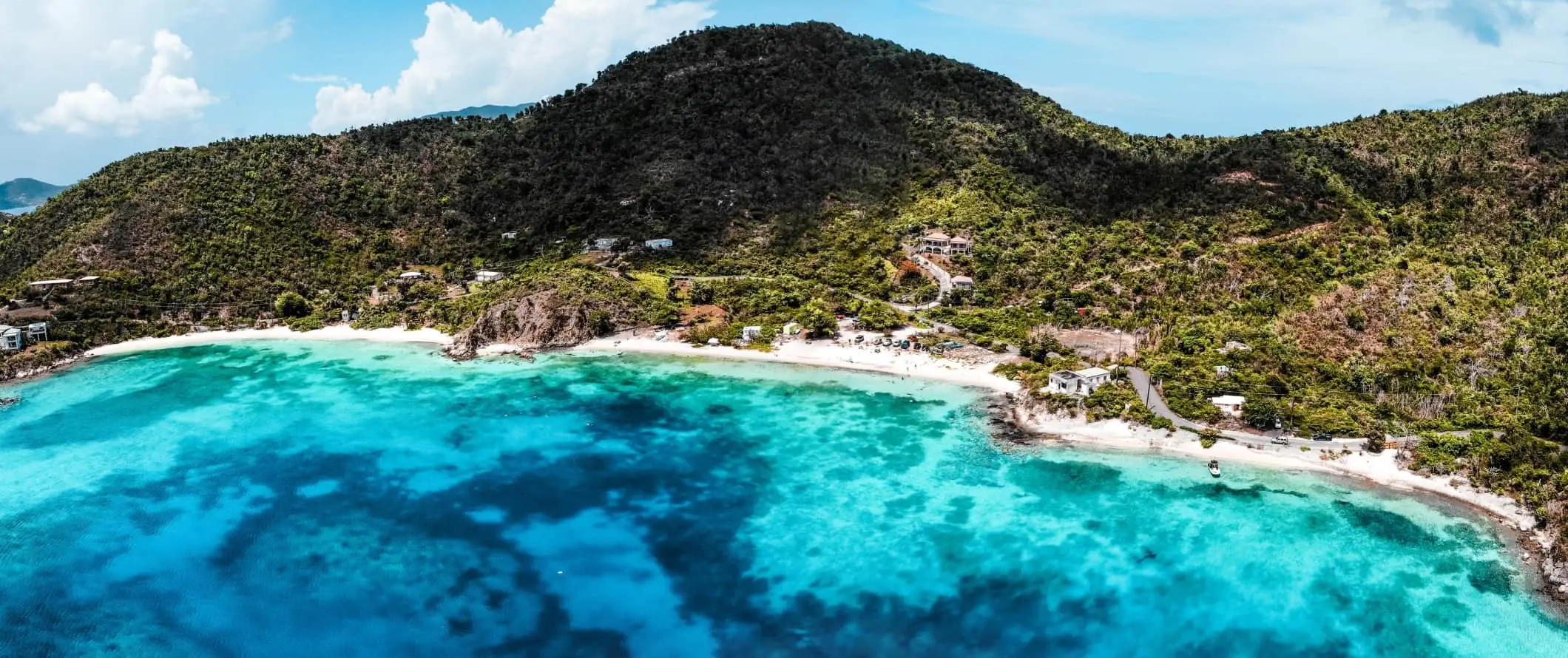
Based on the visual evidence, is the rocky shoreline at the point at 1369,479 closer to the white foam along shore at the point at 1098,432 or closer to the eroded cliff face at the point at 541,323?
the white foam along shore at the point at 1098,432

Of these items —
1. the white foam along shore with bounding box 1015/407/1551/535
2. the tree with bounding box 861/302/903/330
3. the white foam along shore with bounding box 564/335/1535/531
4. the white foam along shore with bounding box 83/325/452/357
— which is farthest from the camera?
the white foam along shore with bounding box 83/325/452/357

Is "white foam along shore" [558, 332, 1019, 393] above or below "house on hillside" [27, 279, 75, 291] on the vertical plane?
below

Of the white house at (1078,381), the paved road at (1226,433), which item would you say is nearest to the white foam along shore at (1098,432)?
the paved road at (1226,433)

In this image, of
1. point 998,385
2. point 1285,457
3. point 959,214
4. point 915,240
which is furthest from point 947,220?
point 1285,457

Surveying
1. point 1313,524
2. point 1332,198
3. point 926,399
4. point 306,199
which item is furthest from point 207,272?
point 1332,198

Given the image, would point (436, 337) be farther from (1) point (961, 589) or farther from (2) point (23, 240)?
(1) point (961, 589)

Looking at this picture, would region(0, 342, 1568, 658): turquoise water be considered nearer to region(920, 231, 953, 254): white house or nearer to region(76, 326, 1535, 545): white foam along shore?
region(76, 326, 1535, 545): white foam along shore

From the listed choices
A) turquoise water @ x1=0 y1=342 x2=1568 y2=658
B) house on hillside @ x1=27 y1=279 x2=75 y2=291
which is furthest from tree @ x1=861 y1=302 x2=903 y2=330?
house on hillside @ x1=27 y1=279 x2=75 y2=291
